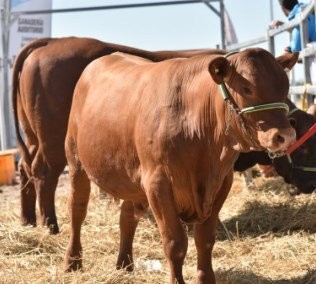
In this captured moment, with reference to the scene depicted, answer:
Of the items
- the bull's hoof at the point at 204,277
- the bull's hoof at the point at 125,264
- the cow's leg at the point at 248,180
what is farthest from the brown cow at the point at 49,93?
the bull's hoof at the point at 204,277

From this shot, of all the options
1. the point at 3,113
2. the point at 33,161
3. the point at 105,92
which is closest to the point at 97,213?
the point at 33,161

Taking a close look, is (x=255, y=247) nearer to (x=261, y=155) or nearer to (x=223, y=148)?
(x=261, y=155)

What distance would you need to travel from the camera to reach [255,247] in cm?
539

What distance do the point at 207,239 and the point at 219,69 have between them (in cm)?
111

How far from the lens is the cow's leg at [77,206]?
4707 mm

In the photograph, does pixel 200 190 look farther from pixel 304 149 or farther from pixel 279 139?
pixel 304 149

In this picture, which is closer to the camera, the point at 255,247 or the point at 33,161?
the point at 255,247

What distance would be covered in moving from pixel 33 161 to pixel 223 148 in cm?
317

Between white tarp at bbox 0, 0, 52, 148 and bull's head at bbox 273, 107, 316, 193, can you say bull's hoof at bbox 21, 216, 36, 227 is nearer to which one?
bull's head at bbox 273, 107, 316, 193

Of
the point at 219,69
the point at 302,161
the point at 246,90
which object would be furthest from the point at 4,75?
the point at 246,90

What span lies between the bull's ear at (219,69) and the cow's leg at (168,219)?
627 millimetres

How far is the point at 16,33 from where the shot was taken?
11.6m

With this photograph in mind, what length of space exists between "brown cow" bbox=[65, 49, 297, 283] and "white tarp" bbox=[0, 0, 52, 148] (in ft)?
23.0

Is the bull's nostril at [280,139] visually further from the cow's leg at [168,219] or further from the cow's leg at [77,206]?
the cow's leg at [77,206]
